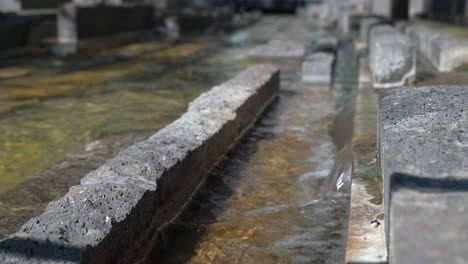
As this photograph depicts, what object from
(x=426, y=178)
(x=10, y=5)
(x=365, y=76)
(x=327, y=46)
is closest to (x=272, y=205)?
(x=426, y=178)

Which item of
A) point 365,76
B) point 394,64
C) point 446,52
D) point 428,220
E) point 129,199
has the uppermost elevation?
point 446,52

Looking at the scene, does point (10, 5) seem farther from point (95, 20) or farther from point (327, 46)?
point (327, 46)

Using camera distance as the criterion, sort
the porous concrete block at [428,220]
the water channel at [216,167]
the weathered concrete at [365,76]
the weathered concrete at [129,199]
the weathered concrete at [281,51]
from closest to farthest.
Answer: the porous concrete block at [428,220] → the weathered concrete at [129,199] → the water channel at [216,167] → the weathered concrete at [365,76] → the weathered concrete at [281,51]

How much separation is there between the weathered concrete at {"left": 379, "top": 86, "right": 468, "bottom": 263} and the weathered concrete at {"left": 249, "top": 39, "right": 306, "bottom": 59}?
21.3 feet

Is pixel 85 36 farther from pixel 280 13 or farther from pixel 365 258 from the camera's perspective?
pixel 280 13

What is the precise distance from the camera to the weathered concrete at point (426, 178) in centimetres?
175

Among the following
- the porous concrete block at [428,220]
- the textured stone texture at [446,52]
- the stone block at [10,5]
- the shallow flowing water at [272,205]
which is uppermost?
the stone block at [10,5]

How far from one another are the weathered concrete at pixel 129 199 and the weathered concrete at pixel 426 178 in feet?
3.87

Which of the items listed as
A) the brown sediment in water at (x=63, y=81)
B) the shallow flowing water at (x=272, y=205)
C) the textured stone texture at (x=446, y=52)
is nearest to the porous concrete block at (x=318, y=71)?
the textured stone texture at (x=446, y=52)

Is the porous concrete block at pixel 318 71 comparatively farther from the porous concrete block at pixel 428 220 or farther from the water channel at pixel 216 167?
the porous concrete block at pixel 428 220

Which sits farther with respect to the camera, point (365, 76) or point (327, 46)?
point (327, 46)

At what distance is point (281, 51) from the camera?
31.6 feet

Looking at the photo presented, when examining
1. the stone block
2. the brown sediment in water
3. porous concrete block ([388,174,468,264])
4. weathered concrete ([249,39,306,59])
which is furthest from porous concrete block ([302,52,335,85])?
the stone block

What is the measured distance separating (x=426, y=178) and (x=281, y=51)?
776 cm
